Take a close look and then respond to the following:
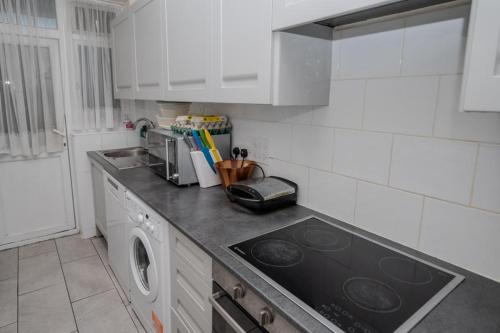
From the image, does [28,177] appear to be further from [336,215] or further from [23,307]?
[336,215]

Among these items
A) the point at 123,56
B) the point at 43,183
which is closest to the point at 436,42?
the point at 123,56

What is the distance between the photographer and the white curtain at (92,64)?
258 cm

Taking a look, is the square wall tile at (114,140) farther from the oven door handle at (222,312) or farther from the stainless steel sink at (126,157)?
the oven door handle at (222,312)

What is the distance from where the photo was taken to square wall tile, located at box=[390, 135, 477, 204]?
930 millimetres

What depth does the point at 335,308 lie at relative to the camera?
78 centimetres

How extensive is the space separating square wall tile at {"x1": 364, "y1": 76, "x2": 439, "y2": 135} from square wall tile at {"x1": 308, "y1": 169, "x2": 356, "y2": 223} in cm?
26

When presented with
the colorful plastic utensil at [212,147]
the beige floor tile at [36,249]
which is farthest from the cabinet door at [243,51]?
the beige floor tile at [36,249]

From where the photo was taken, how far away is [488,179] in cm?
89

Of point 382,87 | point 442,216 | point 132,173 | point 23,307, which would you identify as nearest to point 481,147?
point 442,216

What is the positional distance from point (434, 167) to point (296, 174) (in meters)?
0.61

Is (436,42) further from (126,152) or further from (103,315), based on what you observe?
(126,152)

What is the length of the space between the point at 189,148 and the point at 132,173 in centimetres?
56

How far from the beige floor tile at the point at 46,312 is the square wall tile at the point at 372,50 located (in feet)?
6.75

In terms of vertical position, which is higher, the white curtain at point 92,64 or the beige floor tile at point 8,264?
the white curtain at point 92,64
